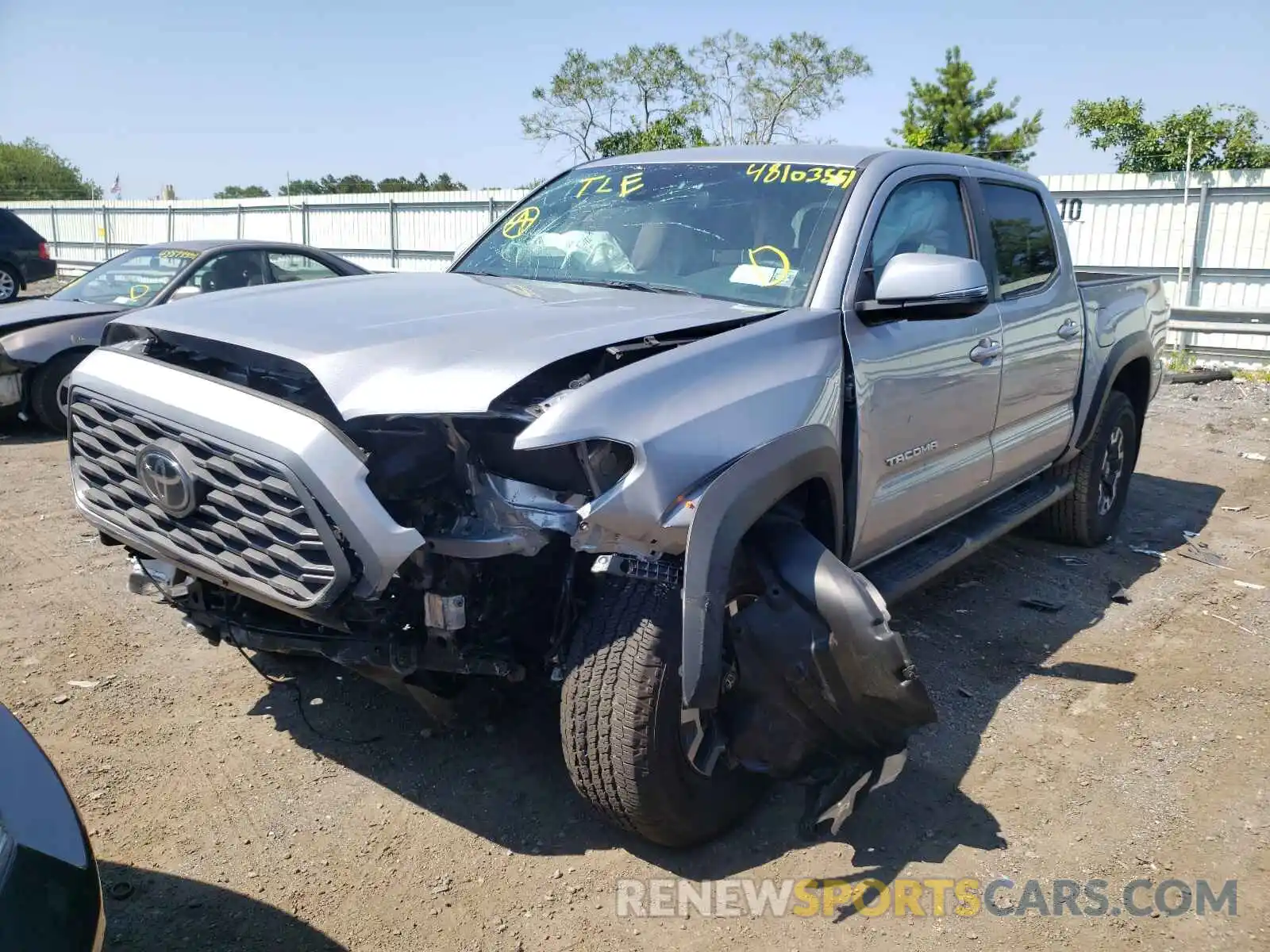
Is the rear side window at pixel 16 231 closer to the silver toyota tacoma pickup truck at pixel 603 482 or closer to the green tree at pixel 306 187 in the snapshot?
the silver toyota tacoma pickup truck at pixel 603 482

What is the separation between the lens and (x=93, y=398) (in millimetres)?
2809

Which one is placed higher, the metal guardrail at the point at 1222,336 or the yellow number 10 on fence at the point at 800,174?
the yellow number 10 on fence at the point at 800,174

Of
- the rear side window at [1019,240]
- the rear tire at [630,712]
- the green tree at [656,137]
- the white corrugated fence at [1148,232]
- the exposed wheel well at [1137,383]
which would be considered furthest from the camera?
the green tree at [656,137]

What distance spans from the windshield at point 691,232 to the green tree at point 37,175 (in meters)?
47.3

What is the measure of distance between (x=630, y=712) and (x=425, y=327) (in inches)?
45.9

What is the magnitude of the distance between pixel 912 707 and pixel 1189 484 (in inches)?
230

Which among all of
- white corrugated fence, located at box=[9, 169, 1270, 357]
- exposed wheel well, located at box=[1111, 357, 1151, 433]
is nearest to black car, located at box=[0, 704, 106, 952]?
exposed wheel well, located at box=[1111, 357, 1151, 433]

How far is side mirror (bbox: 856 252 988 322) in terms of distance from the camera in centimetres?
310

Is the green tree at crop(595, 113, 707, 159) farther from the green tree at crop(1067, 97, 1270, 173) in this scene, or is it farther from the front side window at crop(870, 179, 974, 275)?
the front side window at crop(870, 179, 974, 275)

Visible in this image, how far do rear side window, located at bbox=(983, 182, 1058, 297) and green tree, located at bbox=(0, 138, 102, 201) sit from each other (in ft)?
157

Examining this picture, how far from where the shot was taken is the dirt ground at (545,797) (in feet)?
8.41

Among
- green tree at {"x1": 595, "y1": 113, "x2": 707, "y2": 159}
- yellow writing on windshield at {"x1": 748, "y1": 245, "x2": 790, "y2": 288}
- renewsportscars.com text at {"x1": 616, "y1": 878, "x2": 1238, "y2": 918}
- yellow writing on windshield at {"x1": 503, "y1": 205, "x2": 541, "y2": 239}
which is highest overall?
green tree at {"x1": 595, "y1": 113, "x2": 707, "y2": 159}

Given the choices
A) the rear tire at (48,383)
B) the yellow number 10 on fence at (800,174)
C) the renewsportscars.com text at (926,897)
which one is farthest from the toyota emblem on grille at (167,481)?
the rear tire at (48,383)

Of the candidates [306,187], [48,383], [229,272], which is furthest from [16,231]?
[306,187]
